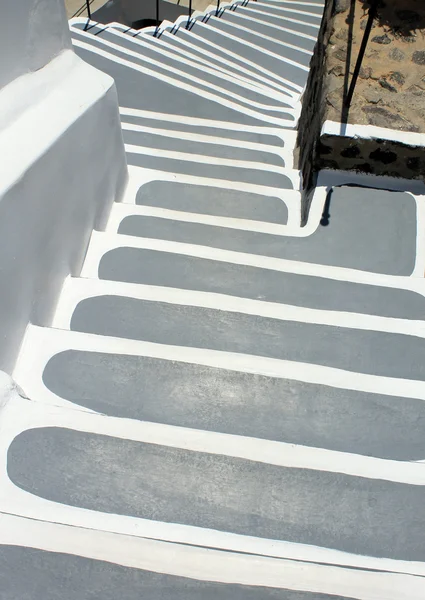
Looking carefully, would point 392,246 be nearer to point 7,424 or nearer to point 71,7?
point 7,424

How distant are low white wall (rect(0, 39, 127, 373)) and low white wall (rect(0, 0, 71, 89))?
0.06m

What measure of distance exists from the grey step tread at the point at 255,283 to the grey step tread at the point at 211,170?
4.73ft

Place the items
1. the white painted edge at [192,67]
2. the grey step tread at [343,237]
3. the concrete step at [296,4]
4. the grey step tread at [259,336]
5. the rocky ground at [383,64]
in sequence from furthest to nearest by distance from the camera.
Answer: the concrete step at [296,4]
the white painted edge at [192,67]
the rocky ground at [383,64]
the grey step tread at [343,237]
the grey step tread at [259,336]

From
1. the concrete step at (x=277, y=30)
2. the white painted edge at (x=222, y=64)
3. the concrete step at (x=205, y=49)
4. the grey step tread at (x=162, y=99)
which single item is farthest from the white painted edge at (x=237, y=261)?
the concrete step at (x=277, y=30)

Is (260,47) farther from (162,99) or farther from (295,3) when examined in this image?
(162,99)

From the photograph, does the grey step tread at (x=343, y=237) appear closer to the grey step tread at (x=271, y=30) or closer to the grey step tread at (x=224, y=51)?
the grey step tread at (x=224, y=51)

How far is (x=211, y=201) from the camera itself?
163 inches

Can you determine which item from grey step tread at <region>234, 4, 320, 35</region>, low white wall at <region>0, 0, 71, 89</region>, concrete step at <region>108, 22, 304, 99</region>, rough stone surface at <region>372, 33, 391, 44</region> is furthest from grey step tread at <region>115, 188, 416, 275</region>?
grey step tread at <region>234, 4, 320, 35</region>

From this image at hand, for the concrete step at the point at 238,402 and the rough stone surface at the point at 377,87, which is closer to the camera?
the concrete step at the point at 238,402

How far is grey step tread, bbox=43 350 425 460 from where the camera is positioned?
240cm

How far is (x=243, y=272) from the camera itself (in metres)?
3.31

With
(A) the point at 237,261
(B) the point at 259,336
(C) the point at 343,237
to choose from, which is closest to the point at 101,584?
(B) the point at 259,336

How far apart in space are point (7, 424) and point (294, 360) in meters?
1.43

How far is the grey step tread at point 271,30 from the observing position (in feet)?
28.9
